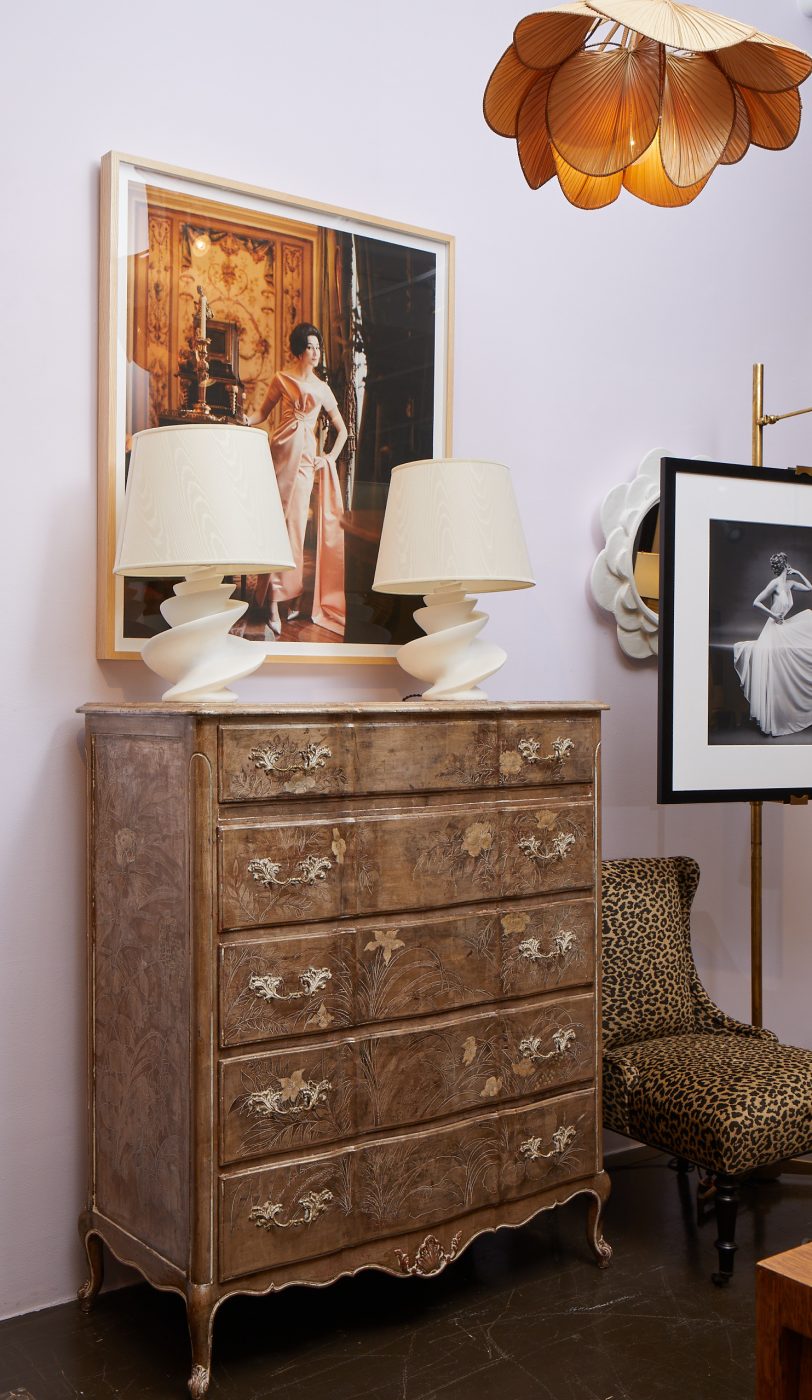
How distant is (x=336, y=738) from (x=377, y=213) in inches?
63.7

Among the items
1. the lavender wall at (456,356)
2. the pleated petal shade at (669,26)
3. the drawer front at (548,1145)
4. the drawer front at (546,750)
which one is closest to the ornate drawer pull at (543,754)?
the drawer front at (546,750)

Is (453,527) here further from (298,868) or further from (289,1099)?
(289,1099)

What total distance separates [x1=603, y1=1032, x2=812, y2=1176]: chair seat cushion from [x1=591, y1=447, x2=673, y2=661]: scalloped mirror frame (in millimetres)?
1291

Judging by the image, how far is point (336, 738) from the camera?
263 centimetres

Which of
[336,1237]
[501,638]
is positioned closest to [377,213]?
[501,638]

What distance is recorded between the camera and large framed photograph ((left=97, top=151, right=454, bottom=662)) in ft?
9.57

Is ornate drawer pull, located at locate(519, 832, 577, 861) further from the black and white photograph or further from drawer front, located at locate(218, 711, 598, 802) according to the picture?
the black and white photograph

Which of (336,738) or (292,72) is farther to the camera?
(292,72)

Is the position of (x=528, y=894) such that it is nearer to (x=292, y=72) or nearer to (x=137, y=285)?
(x=137, y=285)

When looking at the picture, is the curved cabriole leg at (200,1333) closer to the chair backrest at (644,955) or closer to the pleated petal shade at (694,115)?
the chair backrest at (644,955)

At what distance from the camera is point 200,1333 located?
7.98ft

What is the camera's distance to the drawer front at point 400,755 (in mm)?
2518

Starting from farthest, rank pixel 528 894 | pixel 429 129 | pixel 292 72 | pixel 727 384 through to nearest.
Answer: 1. pixel 727 384
2. pixel 429 129
3. pixel 292 72
4. pixel 528 894

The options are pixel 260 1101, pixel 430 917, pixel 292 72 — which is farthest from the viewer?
pixel 292 72
